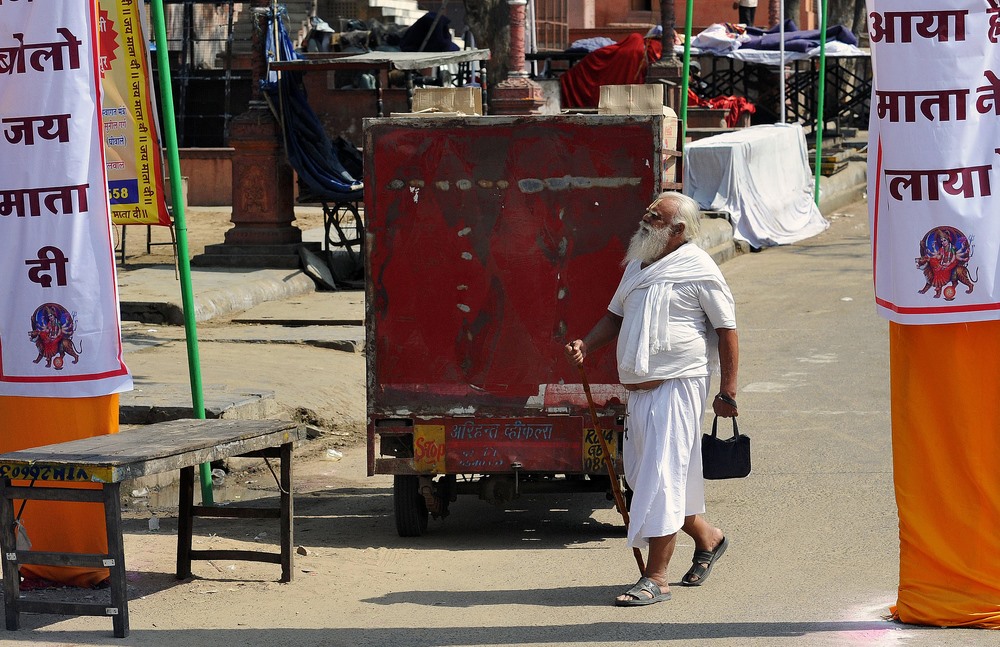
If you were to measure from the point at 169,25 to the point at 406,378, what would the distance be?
27299mm

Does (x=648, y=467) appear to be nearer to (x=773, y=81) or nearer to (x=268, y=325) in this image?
(x=268, y=325)

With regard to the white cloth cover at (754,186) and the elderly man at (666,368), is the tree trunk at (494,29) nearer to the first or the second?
the white cloth cover at (754,186)

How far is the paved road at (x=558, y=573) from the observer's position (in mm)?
5781

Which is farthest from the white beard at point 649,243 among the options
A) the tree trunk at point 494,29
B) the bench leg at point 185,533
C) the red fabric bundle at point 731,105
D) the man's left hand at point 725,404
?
the red fabric bundle at point 731,105

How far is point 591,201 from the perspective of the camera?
7.29m

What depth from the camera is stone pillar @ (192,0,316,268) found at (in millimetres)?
16906

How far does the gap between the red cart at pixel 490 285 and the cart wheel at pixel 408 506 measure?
7cm

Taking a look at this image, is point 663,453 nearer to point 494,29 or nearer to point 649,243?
point 649,243

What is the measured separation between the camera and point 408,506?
7516 mm

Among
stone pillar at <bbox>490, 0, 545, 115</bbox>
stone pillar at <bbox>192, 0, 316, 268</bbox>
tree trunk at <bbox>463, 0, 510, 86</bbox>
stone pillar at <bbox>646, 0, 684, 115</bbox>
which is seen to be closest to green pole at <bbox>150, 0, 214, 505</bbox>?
stone pillar at <bbox>192, 0, 316, 268</bbox>

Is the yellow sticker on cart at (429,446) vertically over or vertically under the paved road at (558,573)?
over

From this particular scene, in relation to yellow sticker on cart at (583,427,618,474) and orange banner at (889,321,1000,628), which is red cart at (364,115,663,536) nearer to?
yellow sticker on cart at (583,427,618,474)

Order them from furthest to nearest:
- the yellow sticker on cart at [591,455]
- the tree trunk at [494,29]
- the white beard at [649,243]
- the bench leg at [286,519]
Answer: the tree trunk at [494,29] → the yellow sticker on cart at [591,455] → the bench leg at [286,519] → the white beard at [649,243]

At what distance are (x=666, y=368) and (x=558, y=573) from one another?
1281 millimetres
